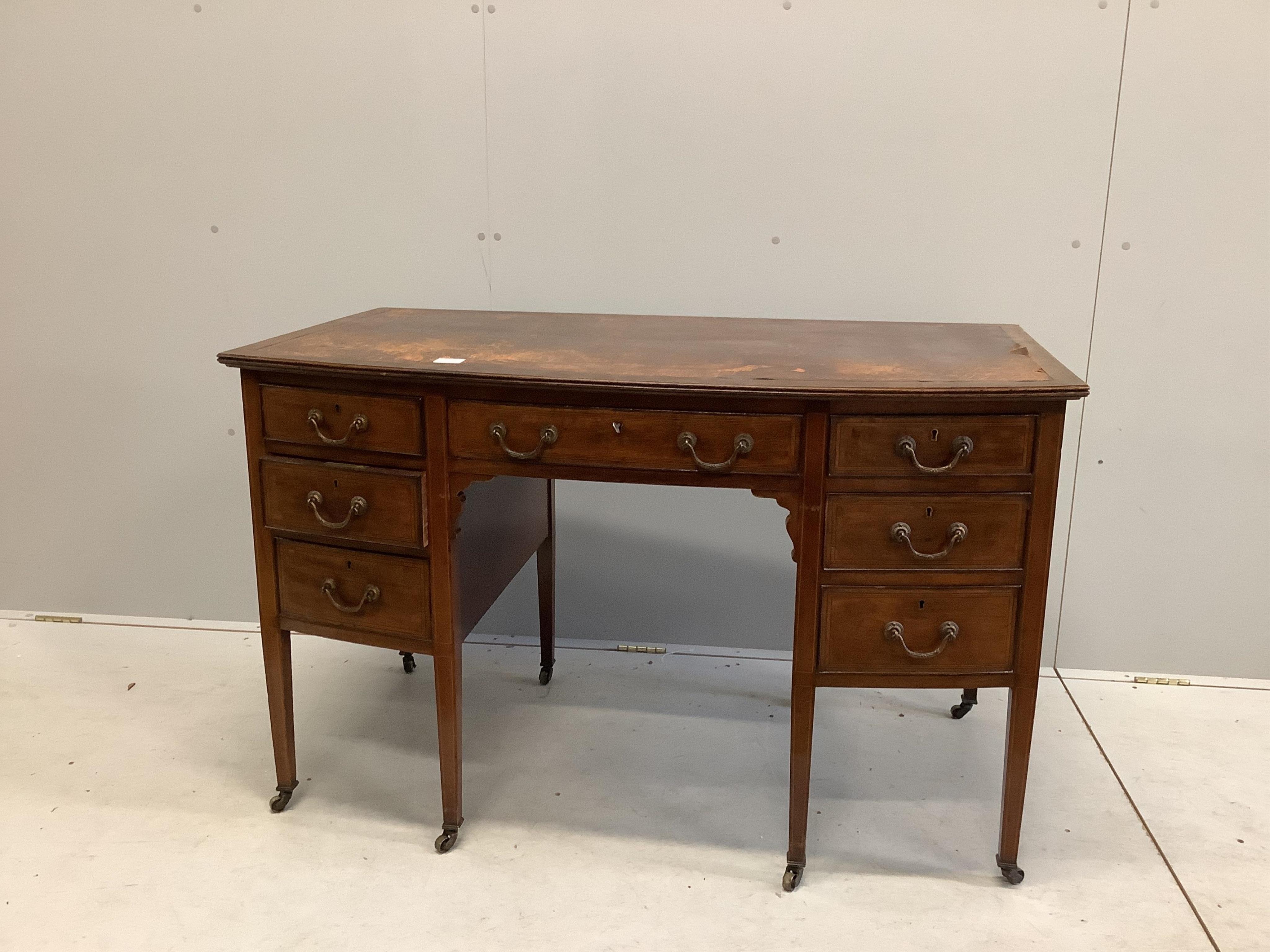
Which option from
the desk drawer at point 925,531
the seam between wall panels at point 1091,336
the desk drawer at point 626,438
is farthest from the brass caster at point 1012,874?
the seam between wall panels at point 1091,336

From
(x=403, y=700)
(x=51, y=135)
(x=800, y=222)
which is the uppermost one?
(x=51, y=135)

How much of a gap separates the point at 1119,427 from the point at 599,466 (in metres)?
1.50

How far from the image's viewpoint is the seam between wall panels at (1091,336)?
2375 mm

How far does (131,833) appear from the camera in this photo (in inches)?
81.1

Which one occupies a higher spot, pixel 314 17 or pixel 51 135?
pixel 314 17

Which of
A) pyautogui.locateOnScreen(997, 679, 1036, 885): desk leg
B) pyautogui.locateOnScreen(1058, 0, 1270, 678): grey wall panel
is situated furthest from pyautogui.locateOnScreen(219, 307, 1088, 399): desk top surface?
pyautogui.locateOnScreen(997, 679, 1036, 885): desk leg

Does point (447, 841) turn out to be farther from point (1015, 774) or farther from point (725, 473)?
point (1015, 774)

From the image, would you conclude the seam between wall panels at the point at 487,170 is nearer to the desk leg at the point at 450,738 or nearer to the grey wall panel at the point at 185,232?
the grey wall panel at the point at 185,232

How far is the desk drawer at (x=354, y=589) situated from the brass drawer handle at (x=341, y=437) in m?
0.21

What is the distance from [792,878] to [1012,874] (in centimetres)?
42

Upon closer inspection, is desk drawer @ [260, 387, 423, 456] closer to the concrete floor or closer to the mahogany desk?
the mahogany desk

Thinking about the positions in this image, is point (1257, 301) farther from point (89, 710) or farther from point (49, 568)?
point (49, 568)

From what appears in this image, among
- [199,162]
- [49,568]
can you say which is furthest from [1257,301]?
[49,568]

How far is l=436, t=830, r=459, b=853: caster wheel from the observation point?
2.01 meters
